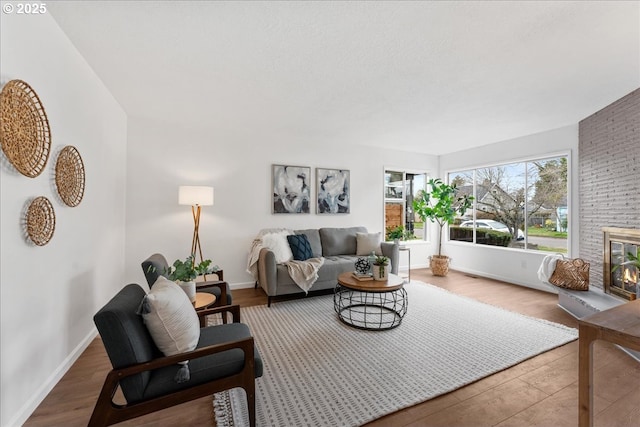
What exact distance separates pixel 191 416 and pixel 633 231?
4.47 m

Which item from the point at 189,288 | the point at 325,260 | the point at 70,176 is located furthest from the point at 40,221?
the point at 325,260

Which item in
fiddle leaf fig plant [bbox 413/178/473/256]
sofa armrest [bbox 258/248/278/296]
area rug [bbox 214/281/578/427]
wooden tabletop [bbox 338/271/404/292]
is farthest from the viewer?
fiddle leaf fig plant [bbox 413/178/473/256]

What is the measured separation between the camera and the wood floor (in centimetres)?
163

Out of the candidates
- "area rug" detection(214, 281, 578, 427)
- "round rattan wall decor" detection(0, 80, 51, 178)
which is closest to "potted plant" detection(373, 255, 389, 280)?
"area rug" detection(214, 281, 578, 427)

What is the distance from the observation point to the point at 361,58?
2.32 metres

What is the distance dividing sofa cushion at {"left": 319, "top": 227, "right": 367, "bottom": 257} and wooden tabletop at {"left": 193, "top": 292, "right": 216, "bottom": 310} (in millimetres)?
2373

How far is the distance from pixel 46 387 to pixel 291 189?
3.53m

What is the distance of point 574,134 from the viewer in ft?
13.0

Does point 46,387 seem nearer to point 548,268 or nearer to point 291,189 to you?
point 291,189

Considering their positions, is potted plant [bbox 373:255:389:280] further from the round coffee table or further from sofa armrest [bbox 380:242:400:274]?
sofa armrest [bbox 380:242:400:274]

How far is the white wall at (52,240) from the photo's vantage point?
4.91ft

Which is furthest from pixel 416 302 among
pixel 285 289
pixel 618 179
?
pixel 618 179

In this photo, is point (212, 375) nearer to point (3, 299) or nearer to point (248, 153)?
point (3, 299)

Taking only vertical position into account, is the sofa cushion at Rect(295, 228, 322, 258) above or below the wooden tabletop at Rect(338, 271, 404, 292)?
above
